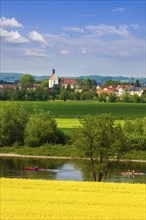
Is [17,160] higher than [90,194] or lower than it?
lower

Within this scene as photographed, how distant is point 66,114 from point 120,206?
116 m

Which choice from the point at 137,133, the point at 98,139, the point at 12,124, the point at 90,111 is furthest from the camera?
the point at 90,111

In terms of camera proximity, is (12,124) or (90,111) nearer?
(12,124)

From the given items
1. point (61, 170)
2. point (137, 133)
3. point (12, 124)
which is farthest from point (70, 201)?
point (12, 124)

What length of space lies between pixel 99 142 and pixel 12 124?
41.7m

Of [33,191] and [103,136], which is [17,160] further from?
[33,191]

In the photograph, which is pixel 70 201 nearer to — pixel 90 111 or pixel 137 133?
pixel 137 133

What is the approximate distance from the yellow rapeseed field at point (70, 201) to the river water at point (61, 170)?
52.8 ft

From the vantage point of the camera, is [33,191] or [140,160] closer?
[33,191]

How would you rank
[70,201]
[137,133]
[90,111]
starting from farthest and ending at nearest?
1. [90,111]
2. [137,133]
3. [70,201]

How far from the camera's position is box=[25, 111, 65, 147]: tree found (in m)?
81.7

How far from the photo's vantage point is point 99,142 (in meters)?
43.7

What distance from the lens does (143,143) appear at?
260 ft

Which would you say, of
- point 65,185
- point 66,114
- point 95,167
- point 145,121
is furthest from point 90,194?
point 66,114
